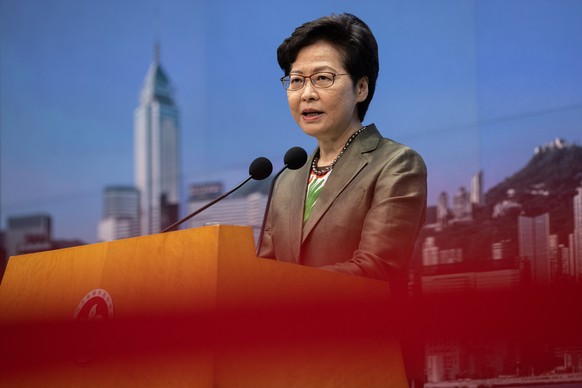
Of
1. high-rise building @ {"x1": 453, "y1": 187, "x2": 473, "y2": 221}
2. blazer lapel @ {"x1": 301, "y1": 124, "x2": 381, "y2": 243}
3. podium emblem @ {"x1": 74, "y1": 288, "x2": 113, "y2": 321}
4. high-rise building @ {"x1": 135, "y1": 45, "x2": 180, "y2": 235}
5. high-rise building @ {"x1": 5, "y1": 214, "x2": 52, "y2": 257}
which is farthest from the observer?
high-rise building @ {"x1": 5, "y1": 214, "x2": 52, "y2": 257}

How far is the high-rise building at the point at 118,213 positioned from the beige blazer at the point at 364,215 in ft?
10.1

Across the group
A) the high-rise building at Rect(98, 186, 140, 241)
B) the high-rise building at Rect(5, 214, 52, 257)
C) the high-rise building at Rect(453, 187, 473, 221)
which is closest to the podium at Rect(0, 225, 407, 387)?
the high-rise building at Rect(453, 187, 473, 221)

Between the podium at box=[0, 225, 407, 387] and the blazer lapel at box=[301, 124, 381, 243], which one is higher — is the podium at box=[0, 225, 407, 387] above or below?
below

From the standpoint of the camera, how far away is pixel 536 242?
3.32m

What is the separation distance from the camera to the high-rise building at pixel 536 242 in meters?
3.23

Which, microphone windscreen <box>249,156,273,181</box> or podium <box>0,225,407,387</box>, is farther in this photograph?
microphone windscreen <box>249,156,273,181</box>

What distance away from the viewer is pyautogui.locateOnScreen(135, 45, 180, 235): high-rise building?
180 inches

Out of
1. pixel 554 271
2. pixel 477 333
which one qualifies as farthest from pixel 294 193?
pixel 554 271

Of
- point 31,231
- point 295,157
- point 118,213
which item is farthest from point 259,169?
point 31,231

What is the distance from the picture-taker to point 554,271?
126 inches

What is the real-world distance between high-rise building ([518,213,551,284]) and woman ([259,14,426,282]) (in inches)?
61.0

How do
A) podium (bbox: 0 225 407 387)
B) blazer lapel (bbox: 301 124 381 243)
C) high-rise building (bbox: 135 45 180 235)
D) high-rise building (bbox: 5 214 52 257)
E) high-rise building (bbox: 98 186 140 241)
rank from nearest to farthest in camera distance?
podium (bbox: 0 225 407 387) < blazer lapel (bbox: 301 124 381 243) < high-rise building (bbox: 135 45 180 235) < high-rise building (bbox: 98 186 140 241) < high-rise building (bbox: 5 214 52 257)

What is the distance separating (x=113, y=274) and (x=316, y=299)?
0.36m

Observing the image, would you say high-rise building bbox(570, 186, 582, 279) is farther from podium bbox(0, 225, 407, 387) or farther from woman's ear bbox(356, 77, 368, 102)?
podium bbox(0, 225, 407, 387)
